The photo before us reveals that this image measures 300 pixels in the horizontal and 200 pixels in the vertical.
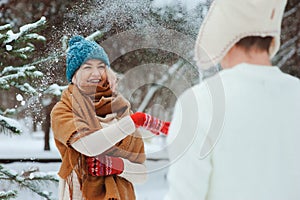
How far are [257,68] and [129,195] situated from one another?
25.6 inches

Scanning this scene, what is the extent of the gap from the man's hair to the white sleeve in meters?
0.46

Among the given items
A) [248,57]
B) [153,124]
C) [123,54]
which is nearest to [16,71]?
[153,124]

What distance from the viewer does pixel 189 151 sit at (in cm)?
59

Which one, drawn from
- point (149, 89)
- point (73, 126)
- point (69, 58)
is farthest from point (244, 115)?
point (149, 89)

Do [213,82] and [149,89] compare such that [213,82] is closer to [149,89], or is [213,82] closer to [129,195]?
[129,195]

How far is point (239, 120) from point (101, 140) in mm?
521

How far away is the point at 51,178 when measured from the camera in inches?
69.0

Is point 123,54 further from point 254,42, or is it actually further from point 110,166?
point 254,42

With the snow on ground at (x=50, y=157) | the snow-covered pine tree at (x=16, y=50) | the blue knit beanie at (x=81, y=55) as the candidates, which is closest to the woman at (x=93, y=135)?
the blue knit beanie at (x=81, y=55)

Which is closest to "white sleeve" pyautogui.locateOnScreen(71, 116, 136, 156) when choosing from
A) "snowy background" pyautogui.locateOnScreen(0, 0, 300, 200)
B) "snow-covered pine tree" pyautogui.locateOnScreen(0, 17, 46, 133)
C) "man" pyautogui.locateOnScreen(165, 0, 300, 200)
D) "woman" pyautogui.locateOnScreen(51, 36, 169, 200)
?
"woman" pyautogui.locateOnScreen(51, 36, 169, 200)

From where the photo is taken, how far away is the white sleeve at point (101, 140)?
1.06m

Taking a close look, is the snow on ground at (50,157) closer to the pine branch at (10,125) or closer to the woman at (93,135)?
the pine branch at (10,125)

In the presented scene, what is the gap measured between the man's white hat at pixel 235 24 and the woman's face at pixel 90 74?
0.56 m

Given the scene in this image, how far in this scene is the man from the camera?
1.93 ft
